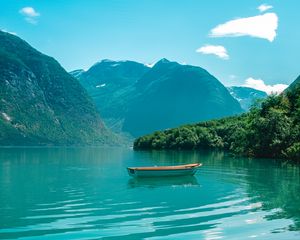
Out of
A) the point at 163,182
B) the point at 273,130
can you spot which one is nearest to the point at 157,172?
the point at 163,182

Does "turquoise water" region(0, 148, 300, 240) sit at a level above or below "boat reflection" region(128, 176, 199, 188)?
below

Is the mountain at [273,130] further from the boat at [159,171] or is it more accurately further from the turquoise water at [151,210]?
the turquoise water at [151,210]

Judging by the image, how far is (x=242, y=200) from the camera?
32.7 meters

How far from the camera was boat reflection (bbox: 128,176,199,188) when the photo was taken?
43.9m

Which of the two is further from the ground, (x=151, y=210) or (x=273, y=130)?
(x=273, y=130)

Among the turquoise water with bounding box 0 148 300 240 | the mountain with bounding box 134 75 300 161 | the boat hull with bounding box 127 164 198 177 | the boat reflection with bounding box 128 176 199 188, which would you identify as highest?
the mountain with bounding box 134 75 300 161

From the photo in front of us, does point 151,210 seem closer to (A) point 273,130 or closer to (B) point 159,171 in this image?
(B) point 159,171

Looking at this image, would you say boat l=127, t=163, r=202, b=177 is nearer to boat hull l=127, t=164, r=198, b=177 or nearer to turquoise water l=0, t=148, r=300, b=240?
boat hull l=127, t=164, r=198, b=177

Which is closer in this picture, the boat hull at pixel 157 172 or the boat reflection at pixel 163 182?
the boat reflection at pixel 163 182

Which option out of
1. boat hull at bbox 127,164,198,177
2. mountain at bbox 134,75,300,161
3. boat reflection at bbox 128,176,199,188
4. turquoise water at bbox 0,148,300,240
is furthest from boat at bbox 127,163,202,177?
mountain at bbox 134,75,300,161

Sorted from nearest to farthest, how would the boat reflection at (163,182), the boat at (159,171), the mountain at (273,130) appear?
the boat reflection at (163,182) < the boat at (159,171) < the mountain at (273,130)

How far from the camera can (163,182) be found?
46844mm

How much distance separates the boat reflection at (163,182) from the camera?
144 feet

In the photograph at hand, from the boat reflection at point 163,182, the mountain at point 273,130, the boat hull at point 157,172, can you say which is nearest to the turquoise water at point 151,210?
the boat reflection at point 163,182
